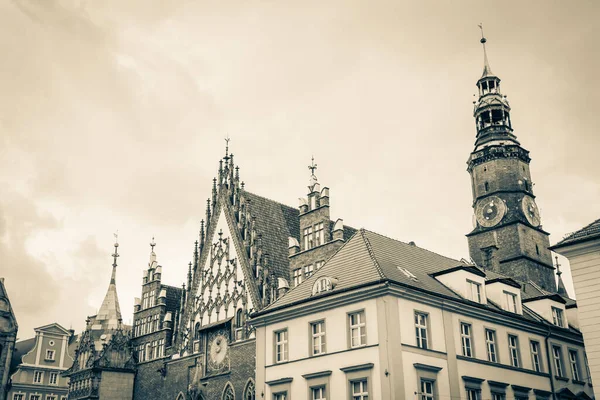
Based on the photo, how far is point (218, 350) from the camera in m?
51.2

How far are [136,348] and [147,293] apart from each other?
16.3 feet

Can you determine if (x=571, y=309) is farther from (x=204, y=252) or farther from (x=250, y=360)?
(x=204, y=252)

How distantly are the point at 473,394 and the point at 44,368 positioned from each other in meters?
55.6

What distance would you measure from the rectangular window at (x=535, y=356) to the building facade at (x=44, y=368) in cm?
5145

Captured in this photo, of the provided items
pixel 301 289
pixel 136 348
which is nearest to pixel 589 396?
pixel 301 289

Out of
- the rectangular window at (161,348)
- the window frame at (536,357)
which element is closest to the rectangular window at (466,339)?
the window frame at (536,357)

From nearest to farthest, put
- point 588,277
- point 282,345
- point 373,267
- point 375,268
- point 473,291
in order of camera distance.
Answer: point 588,277, point 375,268, point 373,267, point 282,345, point 473,291

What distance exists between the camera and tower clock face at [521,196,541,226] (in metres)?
66.9

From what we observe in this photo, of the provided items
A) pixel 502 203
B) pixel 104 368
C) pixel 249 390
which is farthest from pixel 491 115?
pixel 104 368

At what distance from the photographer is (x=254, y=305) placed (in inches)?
1945

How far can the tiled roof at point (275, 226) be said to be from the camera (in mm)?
52266

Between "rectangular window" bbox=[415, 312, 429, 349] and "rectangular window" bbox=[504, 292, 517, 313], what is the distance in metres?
8.61

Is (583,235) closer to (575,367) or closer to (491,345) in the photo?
(491,345)

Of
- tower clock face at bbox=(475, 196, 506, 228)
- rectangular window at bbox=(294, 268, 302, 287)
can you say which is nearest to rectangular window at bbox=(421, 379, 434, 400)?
rectangular window at bbox=(294, 268, 302, 287)
